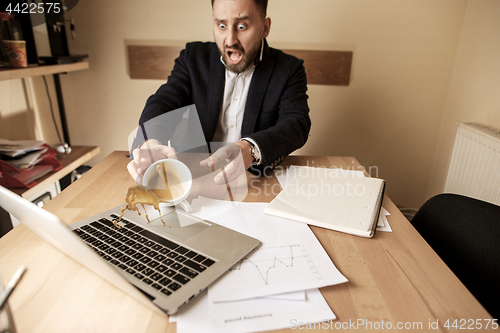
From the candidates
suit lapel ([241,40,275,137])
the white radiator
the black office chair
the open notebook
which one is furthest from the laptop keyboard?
the white radiator

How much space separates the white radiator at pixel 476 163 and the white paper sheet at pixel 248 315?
1256mm

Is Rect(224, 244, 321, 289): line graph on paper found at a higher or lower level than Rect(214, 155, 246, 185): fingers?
lower

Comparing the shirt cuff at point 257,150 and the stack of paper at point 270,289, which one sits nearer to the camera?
the stack of paper at point 270,289

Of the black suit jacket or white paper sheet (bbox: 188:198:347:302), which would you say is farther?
the black suit jacket

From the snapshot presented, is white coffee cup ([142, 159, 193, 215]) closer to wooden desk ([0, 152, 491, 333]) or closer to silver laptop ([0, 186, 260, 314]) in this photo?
silver laptop ([0, 186, 260, 314])

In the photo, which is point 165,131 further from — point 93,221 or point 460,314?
point 460,314

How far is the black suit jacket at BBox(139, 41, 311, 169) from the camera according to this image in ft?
4.26

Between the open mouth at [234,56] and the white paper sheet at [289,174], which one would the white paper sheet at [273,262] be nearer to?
the white paper sheet at [289,174]

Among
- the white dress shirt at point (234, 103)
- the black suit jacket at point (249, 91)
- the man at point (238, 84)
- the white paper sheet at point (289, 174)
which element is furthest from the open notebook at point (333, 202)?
the white dress shirt at point (234, 103)

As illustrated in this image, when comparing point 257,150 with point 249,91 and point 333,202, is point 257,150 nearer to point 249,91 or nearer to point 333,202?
point 333,202

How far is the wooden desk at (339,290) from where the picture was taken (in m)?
0.44

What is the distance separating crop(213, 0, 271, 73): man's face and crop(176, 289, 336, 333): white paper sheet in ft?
3.34

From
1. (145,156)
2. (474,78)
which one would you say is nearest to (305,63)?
(474,78)

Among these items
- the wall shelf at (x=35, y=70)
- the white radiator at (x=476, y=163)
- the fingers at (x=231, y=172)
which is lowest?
the white radiator at (x=476, y=163)
